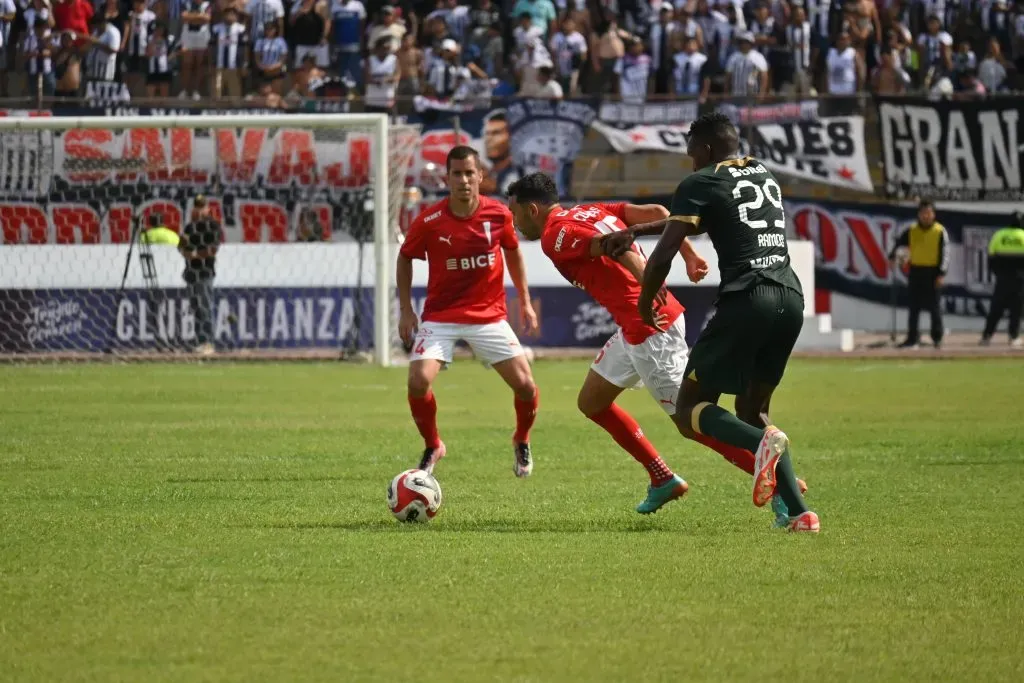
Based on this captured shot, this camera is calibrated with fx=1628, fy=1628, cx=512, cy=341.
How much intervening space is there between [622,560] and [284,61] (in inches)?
858

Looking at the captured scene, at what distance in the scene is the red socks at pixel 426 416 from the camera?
10.3 metres

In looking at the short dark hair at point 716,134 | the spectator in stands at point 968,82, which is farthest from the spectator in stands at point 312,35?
the short dark hair at point 716,134

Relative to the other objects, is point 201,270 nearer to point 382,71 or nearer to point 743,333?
point 382,71

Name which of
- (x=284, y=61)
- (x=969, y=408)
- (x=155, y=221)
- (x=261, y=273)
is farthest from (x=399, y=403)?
(x=284, y=61)

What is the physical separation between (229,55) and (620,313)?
1972 cm

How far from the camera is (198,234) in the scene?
23.1 metres

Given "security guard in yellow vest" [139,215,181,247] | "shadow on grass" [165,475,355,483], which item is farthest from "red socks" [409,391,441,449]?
"security guard in yellow vest" [139,215,181,247]

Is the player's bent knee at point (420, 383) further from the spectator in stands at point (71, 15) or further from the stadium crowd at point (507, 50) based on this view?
the spectator in stands at point (71, 15)

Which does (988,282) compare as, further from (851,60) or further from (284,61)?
(284,61)

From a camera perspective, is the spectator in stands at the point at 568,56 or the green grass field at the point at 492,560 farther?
the spectator in stands at the point at 568,56

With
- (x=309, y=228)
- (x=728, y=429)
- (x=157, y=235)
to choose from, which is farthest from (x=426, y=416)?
(x=309, y=228)

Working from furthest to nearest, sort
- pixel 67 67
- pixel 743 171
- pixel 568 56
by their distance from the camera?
pixel 568 56 < pixel 67 67 < pixel 743 171

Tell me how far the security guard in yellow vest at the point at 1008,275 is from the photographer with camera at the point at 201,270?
38.4 feet


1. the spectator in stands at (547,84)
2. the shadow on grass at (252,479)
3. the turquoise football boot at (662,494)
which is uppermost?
the spectator in stands at (547,84)
